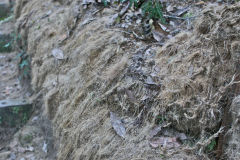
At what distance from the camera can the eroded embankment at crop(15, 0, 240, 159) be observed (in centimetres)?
201

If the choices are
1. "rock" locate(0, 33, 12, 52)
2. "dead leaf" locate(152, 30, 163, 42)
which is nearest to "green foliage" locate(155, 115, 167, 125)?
"dead leaf" locate(152, 30, 163, 42)

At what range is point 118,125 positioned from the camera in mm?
2338

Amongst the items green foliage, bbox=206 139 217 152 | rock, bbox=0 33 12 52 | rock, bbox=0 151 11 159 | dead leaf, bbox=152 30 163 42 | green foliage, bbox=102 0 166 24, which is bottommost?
rock, bbox=0 151 11 159

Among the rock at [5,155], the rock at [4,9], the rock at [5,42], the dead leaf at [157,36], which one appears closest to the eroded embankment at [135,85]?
the dead leaf at [157,36]

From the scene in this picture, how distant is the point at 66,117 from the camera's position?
9.14 feet

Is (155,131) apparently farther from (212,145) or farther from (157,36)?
(157,36)

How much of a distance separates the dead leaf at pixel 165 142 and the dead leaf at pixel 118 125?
269 mm

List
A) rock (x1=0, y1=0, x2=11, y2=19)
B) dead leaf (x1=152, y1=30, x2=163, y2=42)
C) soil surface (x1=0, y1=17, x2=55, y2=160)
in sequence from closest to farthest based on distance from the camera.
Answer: dead leaf (x1=152, y1=30, x2=163, y2=42) < soil surface (x1=0, y1=17, x2=55, y2=160) < rock (x1=0, y1=0, x2=11, y2=19)

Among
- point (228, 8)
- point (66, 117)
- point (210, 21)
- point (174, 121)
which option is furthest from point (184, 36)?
point (66, 117)

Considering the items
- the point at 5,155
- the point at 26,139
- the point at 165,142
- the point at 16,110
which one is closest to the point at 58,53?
the point at 16,110

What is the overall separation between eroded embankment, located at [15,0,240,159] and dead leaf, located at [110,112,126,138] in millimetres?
41

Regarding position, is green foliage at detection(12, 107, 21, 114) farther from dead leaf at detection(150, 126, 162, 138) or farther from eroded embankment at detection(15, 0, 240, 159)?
dead leaf at detection(150, 126, 162, 138)

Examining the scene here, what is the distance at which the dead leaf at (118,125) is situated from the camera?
2.28 m

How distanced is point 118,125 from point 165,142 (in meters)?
0.45
